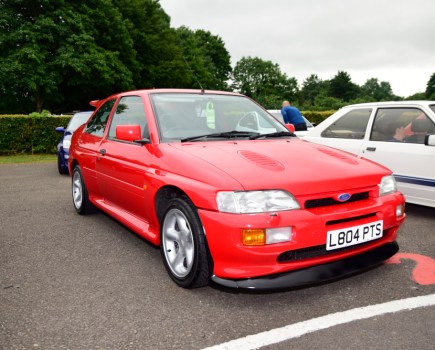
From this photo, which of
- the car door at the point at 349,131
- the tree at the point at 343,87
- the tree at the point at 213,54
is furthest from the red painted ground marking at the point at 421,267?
the tree at the point at 343,87

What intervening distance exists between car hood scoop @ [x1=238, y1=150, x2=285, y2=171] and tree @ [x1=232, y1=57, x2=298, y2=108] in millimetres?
90104

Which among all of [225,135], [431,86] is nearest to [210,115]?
[225,135]

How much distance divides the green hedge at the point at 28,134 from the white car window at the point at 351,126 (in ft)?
36.5

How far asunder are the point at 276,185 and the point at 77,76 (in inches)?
1013

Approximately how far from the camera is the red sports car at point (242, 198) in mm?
2895

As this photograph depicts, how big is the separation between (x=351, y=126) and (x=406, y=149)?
99cm

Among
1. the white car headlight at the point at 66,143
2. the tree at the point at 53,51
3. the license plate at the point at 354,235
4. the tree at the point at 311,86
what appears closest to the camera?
the license plate at the point at 354,235

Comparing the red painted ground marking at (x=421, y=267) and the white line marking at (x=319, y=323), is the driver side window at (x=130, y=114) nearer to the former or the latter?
the white line marking at (x=319, y=323)

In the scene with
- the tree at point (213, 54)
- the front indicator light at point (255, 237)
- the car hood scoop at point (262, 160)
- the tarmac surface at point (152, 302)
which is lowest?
the tarmac surface at point (152, 302)

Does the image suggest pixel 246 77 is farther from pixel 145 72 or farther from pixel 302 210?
pixel 302 210

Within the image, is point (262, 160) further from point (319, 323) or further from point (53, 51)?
point (53, 51)

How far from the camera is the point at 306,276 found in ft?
9.54

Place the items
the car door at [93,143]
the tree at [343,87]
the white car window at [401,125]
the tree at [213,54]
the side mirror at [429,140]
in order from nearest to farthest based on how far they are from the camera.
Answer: the side mirror at [429,140] → the car door at [93,143] → the white car window at [401,125] → the tree at [213,54] → the tree at [343,87]

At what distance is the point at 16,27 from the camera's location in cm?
2497
